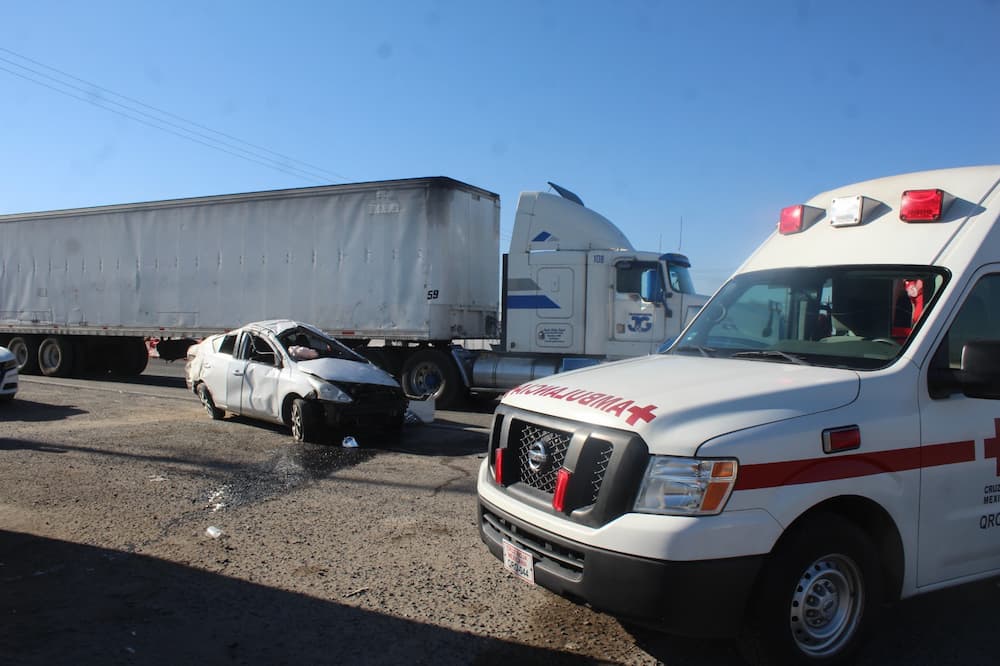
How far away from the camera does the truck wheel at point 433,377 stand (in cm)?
1367

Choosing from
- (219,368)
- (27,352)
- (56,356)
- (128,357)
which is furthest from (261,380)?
(27,352)

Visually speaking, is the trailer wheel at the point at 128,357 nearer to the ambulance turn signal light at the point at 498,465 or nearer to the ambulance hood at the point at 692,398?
the ambulance turn signal light at the point at 498,465

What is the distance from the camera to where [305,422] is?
9.18 meters

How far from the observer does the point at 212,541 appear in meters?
5.38

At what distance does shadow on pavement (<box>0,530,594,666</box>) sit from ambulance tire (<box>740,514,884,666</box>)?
97 cm

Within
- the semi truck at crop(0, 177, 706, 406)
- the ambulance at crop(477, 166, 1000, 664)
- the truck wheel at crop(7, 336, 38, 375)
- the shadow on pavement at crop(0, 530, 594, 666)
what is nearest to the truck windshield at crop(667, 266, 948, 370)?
the ambulance at crop(477, 166, 1000, 664)

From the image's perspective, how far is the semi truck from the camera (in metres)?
12.9

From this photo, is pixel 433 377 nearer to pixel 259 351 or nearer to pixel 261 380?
pixel 259 351

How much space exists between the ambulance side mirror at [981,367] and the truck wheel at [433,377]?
34.8 ft

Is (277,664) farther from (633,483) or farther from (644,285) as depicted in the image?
(644,285)

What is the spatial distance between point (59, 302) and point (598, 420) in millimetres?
18808

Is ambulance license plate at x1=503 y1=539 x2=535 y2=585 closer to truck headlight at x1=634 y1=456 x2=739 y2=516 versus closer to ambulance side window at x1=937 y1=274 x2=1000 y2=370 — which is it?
truck headlight at x1=634 y1=456 x2=739 y2=516

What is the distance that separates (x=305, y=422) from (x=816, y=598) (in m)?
6.99

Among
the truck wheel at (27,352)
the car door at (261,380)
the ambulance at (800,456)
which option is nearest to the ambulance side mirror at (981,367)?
the ambulance at (800,456)
